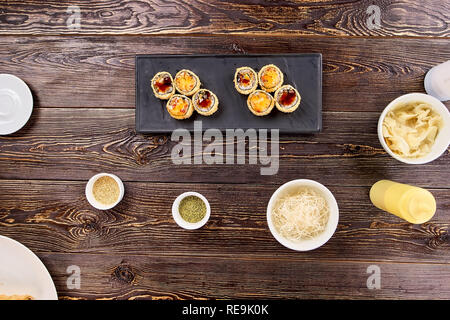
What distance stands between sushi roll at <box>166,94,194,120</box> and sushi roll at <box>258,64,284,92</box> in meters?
0.30

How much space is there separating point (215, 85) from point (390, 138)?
2.26 feet

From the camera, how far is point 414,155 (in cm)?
118

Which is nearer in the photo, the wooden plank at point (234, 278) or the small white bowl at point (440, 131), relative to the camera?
the small white bowl at point (440, 131)

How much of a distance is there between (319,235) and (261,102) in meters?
0.54

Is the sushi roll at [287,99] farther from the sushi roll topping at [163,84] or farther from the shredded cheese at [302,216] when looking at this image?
the sushi roll topping at [163,84]

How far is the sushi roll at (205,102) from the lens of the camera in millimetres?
1282

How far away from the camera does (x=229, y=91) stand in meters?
1.33

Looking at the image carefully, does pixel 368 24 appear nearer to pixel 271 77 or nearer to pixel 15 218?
pixel 271 77

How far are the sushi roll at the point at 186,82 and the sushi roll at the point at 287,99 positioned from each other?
320 mm

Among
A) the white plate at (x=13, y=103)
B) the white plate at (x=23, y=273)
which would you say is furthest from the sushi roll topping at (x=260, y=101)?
the white plate at (x=23, y=273)

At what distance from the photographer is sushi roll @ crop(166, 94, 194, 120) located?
128 cm

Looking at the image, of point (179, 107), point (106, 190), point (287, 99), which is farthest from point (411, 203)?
point (106, 190)

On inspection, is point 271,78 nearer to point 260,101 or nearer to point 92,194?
point 260,101
